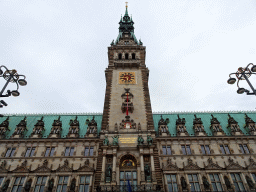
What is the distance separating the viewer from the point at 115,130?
27531mm

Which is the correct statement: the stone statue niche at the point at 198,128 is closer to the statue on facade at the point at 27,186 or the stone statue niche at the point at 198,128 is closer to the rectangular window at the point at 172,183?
the rectangular window at the point at 172,183

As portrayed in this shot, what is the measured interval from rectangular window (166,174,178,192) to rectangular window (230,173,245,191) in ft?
25.5

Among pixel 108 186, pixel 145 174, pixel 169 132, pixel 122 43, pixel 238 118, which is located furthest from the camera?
pixel 122 43

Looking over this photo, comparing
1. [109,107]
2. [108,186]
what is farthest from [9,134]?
[108,186]

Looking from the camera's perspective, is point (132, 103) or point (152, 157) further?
point (132, 103)

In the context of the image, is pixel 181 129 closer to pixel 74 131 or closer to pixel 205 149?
pixel 205 149

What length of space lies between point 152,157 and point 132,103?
10.8 m

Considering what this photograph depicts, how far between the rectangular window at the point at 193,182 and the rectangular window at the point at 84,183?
44.1 ft

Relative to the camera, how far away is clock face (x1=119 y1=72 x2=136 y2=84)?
36.2 metres

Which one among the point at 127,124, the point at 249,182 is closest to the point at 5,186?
the point at 127,124

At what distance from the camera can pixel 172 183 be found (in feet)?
76.9

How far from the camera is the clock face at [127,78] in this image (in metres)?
36.2

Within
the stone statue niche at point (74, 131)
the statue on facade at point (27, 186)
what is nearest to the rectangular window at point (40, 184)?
the statue on facade at point (27, 186)

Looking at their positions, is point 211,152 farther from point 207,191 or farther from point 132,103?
point 132,103
